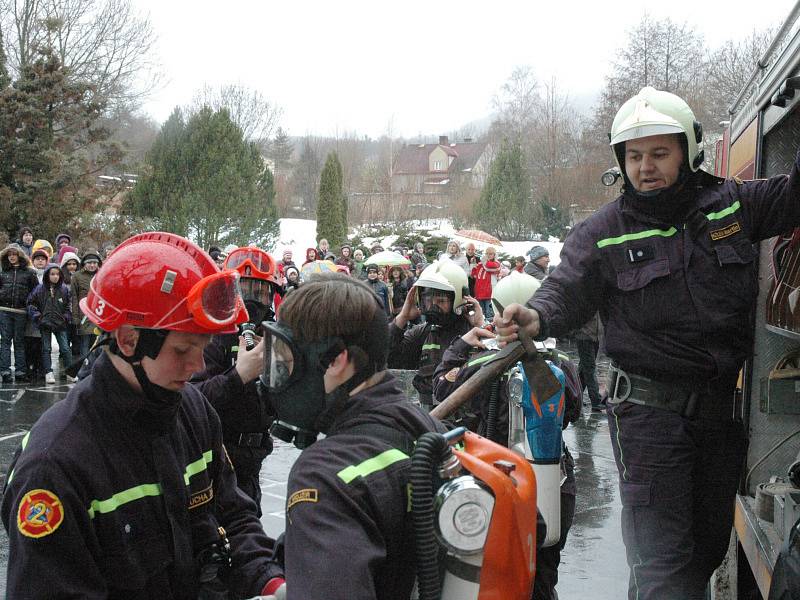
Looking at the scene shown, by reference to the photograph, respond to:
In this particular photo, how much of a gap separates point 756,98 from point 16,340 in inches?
452

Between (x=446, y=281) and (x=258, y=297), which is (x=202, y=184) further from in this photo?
(x=258, y=297)

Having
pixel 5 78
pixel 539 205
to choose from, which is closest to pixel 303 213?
pixel 539 205

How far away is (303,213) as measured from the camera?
5619 centimetres

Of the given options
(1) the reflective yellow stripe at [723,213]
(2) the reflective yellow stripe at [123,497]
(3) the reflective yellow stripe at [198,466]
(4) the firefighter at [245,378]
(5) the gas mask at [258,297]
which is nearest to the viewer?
(2) the reflective yellow stripe at [123,497]

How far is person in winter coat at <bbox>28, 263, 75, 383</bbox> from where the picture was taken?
1251 cm

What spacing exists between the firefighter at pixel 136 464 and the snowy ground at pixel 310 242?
3187cm

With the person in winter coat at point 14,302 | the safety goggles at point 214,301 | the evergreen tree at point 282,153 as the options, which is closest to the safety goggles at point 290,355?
the safety goggles at point 214,301

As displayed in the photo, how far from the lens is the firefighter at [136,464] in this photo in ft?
6.47

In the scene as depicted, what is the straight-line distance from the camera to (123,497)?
2.12m

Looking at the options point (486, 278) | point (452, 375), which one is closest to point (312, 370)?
point (452, 375)

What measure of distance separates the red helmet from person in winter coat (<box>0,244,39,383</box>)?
37.1 feet

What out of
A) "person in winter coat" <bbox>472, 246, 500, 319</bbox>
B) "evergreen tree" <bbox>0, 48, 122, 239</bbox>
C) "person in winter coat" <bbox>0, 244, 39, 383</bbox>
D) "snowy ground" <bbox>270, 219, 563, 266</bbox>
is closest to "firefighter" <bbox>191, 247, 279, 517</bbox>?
"person in winter coat" <bbox>0, 244, 39, 383</bbox>

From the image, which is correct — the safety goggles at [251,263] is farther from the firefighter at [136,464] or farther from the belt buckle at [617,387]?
the firefighter at [136,464]

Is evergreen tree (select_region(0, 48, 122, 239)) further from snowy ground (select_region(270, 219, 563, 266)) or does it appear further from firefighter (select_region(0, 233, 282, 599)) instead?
firefighter (select_region(0, 233, 282, 599))
